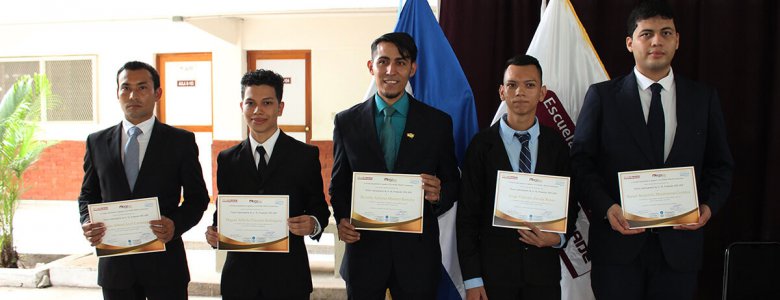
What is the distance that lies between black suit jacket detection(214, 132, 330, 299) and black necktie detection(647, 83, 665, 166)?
136 cm

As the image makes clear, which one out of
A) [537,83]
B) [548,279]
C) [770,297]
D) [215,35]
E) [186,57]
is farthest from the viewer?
[186,57]

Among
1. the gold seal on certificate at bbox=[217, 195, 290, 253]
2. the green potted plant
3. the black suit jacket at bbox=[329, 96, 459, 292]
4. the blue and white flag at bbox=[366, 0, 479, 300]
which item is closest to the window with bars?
the green potted plant

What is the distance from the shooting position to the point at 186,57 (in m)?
8.87

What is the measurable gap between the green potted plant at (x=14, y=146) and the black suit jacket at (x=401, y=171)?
186 inches

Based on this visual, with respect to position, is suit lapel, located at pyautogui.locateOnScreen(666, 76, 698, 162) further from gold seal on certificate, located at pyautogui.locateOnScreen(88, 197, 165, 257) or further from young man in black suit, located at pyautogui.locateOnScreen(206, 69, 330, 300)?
gold seal on certificate, located at pyautogui.locateOnScreen(88, 197, 165, 257)

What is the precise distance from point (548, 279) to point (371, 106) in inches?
38.2

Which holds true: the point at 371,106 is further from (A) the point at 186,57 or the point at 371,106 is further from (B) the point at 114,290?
(A) the point at 186,57

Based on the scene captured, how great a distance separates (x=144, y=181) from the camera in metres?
2.35

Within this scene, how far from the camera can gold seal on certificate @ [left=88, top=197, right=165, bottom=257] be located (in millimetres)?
2250

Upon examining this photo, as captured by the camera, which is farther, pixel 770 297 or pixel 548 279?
pixel 770 297

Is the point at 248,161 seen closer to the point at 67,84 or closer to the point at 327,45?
the point at 327,45

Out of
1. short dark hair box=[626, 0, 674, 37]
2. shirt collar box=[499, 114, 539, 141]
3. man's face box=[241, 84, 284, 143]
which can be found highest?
short dark hair box=[626, 0, 674, 37]

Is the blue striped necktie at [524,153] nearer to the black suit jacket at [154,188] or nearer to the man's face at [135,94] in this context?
the black suit jacket at [154,188]

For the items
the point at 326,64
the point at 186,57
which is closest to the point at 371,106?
the point at 326,64
